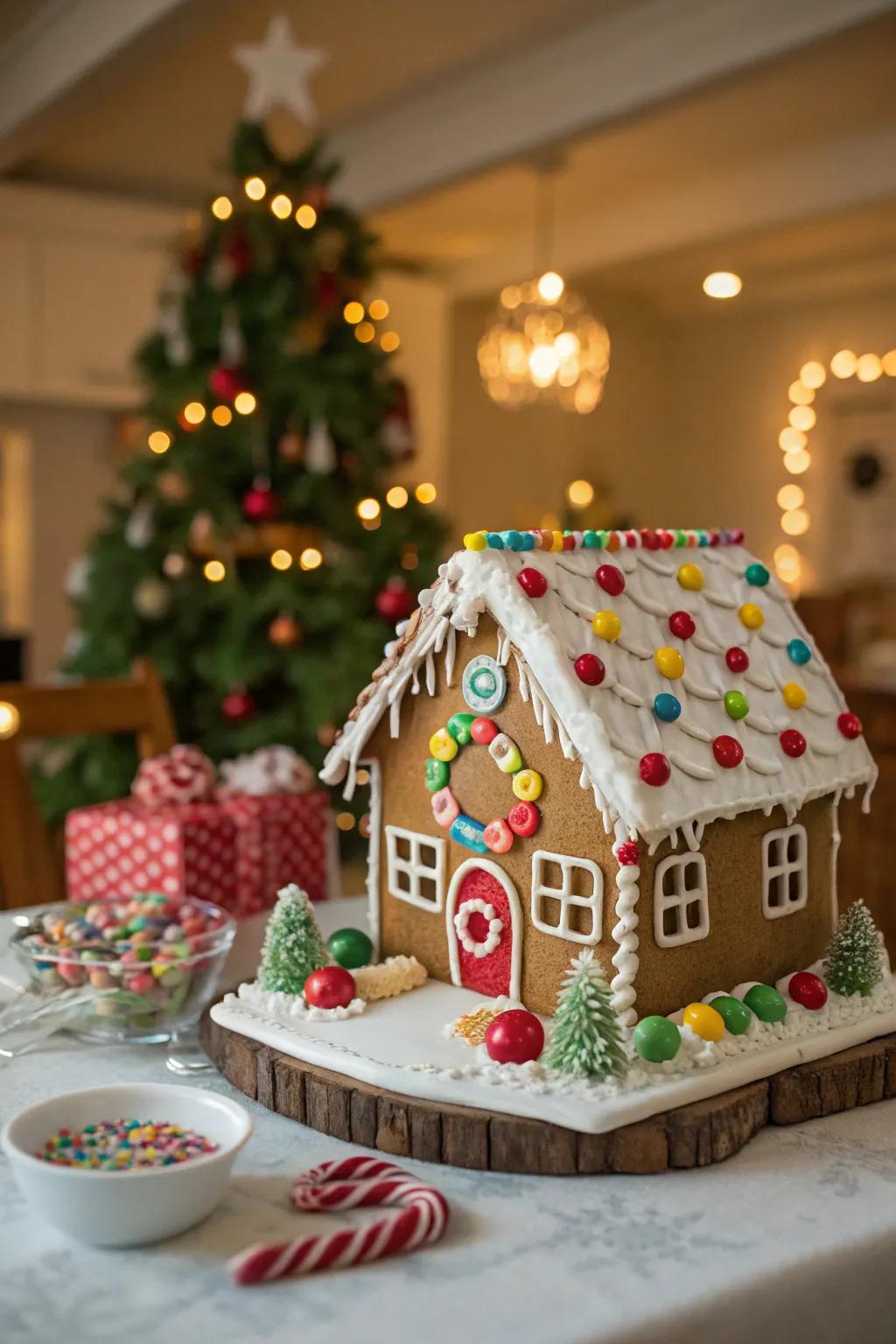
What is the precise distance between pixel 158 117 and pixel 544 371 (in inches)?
58.7

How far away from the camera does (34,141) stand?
390 cm

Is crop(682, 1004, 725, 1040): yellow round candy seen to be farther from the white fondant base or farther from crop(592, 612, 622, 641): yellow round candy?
crop(592, 612, 622, 641): yellow round candy

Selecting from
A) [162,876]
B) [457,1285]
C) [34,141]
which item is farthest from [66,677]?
[457,1285]

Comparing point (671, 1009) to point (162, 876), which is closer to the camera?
point (671, 1009)

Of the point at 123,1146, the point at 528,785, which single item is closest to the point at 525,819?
the point at 528,785

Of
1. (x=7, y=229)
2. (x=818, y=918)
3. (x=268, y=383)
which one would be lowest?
(x=818, y=918)

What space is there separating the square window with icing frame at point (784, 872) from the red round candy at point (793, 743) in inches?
3.1

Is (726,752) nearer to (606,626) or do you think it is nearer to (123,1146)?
(606,626)

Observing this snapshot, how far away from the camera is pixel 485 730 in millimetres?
1263

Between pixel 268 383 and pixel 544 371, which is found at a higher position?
pixel 544 371

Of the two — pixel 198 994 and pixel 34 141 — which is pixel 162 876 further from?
pixel 34 141

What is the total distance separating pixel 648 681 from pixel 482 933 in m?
0.30

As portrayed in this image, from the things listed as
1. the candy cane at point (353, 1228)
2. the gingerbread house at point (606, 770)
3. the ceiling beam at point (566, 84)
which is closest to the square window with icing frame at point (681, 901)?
the gingerbread house at point (606, 770)

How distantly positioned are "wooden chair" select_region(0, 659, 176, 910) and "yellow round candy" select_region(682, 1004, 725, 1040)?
3.84 ft
